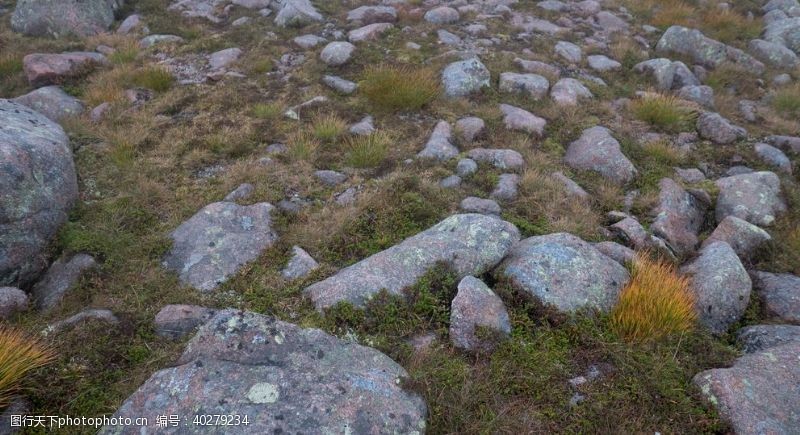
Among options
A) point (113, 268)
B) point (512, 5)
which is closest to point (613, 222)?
point (113, 268)

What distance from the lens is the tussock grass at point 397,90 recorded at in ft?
24.9

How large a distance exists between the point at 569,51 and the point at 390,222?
21.5 feet

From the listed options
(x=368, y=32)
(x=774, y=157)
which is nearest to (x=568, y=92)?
(x=774, y=157)

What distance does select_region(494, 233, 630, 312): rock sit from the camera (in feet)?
13.8

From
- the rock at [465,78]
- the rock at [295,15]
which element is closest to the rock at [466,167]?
the rock at [465,78]

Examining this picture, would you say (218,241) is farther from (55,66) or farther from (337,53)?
(55,66)

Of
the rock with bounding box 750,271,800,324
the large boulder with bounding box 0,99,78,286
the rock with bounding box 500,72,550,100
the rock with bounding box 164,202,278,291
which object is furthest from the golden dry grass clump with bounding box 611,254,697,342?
the large boulder with bounding box 0,99,78,286

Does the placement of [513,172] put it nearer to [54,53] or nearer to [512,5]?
[512,5]

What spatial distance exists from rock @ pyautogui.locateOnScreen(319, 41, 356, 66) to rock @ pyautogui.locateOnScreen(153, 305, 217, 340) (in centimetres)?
586

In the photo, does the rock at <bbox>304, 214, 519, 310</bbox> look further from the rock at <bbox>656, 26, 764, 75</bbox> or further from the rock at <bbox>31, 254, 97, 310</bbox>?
the rock at <bbox>656, 26, 764, 75</bbox>

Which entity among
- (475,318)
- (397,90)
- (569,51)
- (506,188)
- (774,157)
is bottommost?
(774,157)

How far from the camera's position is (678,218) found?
18.6ft

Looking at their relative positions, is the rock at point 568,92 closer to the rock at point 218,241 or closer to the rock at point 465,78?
the rock at point 465,78

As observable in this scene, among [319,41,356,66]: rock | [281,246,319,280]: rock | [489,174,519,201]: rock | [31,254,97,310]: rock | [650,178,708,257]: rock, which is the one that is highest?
[319,41,356,66]: rock
